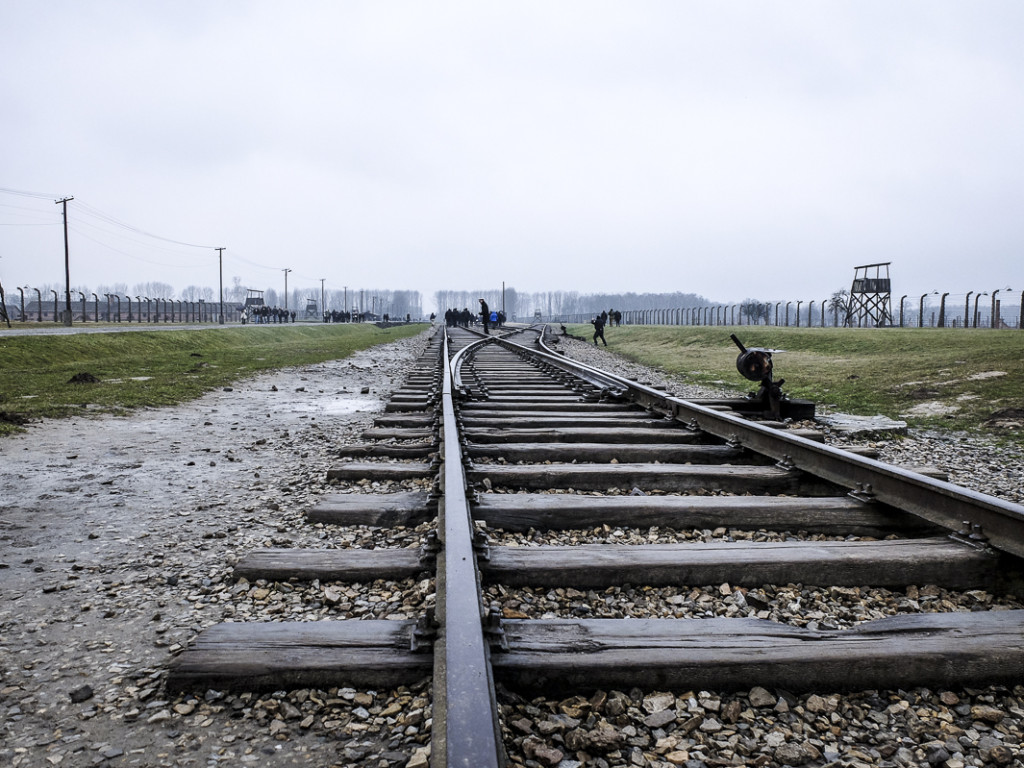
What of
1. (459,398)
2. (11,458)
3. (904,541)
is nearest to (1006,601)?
(904,541)

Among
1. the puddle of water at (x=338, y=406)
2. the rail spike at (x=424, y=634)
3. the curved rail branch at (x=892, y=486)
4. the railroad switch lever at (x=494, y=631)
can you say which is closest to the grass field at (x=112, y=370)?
the puddle of water at (x=338, y=406)

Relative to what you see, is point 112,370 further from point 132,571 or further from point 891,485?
point 891,485

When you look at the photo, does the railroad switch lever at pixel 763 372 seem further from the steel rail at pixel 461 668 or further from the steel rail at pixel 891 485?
the steel rail at pixel 461 668

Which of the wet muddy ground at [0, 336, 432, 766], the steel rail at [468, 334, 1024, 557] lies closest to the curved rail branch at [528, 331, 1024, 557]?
the steel rail at [468, 334, 1024, 557]

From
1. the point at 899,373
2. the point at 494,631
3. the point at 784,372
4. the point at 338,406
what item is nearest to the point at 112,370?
the point at 338,406

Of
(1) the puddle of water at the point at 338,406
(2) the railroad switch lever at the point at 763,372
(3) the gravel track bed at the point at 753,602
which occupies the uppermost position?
(2) the railroad switch lever at the point at 763,372

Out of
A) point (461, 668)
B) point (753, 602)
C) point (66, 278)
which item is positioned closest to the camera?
point (461, 668)

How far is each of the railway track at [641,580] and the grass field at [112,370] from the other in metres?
4.95

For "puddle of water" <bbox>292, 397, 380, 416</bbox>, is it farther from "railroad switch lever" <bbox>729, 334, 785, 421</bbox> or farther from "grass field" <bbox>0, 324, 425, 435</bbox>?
"railroad switch lever" <bbox>729, 334, 785, 421</bbox>

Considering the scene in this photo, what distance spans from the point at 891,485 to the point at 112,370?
12.9 metres

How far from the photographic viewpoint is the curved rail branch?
2.61 metres

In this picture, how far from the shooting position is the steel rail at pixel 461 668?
1.34m

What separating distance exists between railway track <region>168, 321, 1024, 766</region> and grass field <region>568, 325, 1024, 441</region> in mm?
4238

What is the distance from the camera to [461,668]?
1.61 meters
